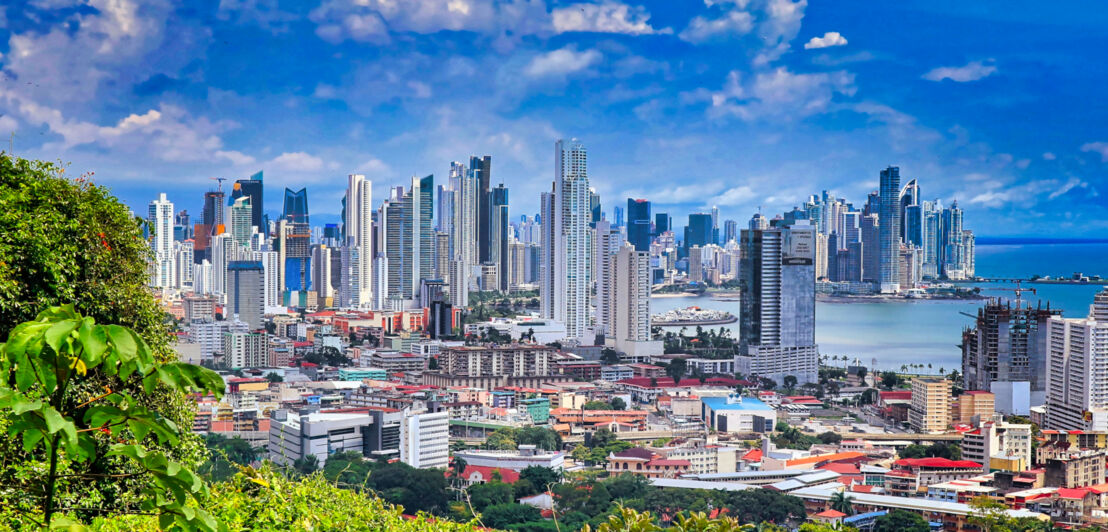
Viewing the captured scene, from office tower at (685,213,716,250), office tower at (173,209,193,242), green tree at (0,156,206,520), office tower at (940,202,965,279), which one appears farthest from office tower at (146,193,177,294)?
green tree at (0,156,206,520)

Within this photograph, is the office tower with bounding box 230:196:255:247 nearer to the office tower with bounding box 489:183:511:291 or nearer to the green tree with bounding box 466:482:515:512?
the office tower with bounding box 489:183:511:291

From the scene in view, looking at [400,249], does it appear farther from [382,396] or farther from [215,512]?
[215,512]

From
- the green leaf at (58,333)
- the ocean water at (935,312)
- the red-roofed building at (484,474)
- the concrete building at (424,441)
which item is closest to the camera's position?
the green leaf at (58,333)

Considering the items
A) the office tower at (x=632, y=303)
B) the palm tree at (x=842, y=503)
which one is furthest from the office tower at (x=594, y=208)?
the palm tree at (x=842, y=503)

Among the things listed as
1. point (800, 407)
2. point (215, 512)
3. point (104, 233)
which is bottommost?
point (800, 407)

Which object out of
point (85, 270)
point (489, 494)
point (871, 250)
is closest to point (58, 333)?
point (85, 270)

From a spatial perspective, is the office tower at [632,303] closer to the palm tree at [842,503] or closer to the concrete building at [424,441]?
the concrete building at [424,441]

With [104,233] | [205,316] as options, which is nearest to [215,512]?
[104,233]
